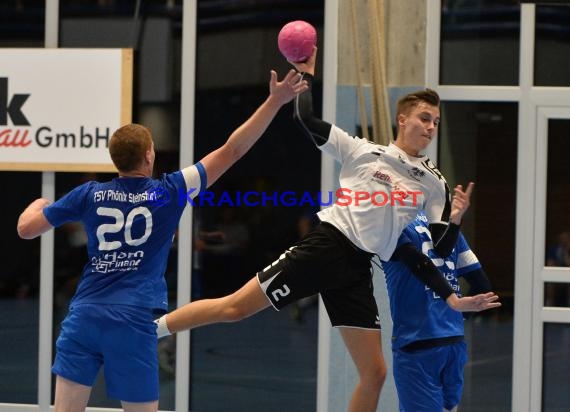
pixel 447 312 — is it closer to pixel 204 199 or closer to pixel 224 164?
pixel 224 164

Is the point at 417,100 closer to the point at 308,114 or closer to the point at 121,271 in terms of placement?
the point at 308,114

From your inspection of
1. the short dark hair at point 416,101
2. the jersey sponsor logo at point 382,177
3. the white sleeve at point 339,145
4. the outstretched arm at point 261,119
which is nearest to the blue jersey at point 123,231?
the outstretched arm at point 261,119

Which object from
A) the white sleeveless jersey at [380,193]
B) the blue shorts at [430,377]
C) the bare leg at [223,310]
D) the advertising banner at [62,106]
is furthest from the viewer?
the advertising banner at [62,106]

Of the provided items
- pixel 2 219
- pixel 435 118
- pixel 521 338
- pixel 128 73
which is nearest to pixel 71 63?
pixel 128 73

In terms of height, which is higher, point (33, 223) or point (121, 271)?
point (33, 223)

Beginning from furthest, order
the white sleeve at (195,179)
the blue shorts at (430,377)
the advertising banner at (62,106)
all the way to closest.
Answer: the advertising banner at (62,106) < the blue shorts at (430,377) < the white sleeve at (195,179)

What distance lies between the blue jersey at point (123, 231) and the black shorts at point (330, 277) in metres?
0.98

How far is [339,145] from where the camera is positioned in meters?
6.53

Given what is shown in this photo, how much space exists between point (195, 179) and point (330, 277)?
108cm

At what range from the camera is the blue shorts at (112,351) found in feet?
18.4

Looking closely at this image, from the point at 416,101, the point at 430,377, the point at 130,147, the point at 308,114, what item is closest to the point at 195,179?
the point at 130,147

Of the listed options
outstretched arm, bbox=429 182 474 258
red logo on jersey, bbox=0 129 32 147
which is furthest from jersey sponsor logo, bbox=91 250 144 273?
red logo on jersey, bbox=0 129 32 147

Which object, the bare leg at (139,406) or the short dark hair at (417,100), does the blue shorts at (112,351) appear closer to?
the bare leg at (139,406)

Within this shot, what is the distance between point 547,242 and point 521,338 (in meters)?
0.71
